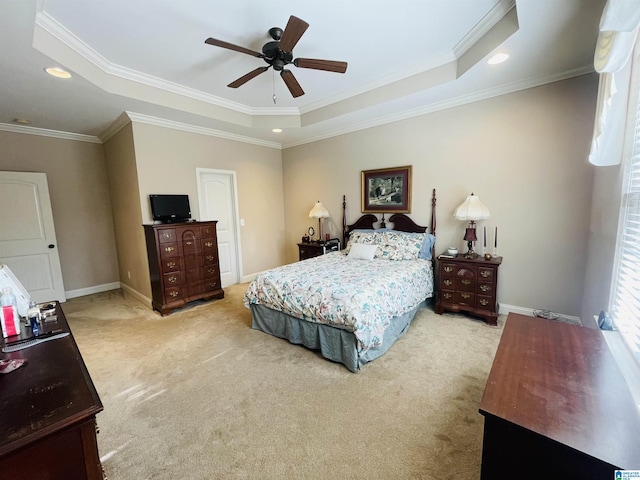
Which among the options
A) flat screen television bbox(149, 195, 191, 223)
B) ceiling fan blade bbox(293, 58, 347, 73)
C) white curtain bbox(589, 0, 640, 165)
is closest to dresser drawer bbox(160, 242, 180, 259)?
flat screen television bbox(149, 195, 191, 223)

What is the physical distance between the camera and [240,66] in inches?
115

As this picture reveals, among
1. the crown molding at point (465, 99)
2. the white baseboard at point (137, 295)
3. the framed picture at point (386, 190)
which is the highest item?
the crown molding at point (465, 99)

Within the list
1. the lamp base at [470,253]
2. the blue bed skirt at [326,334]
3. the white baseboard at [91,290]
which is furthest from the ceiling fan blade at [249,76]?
the white baseboard at [91,290]

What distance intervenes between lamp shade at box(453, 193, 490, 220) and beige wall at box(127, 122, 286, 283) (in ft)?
11.5

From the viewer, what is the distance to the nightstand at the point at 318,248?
4.52 metres

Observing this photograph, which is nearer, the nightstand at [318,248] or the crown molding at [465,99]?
the crown molding at [465,99]

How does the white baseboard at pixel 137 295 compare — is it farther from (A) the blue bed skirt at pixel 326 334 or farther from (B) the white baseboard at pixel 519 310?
(B) the white baseboard at pixel 519 310

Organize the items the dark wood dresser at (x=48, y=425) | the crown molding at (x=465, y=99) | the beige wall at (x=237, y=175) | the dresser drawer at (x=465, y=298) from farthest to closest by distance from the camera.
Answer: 1. the beige wall at (x=237, y=175)
2. the dresser drawer at (x=465, y=298)
3. the crown molding at (x=465, y=99)
4. the dark wood dresser at (x=48, y=425)

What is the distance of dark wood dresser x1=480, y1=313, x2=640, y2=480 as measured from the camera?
840mm

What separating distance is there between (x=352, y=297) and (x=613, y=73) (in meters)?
2.21

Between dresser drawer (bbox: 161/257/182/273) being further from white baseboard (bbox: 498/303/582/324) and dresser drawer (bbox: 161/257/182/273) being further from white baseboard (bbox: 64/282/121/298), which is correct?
white baseboard (bbox: 498/303/582/324)

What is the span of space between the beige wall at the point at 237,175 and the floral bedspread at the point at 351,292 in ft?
6.93

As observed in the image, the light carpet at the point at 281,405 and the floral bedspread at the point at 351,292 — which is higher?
the floral bedspread at the point at 351,292

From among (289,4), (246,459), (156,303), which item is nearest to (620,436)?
(246,459)
